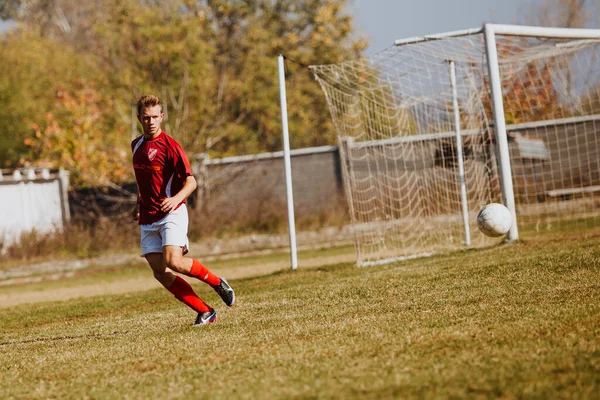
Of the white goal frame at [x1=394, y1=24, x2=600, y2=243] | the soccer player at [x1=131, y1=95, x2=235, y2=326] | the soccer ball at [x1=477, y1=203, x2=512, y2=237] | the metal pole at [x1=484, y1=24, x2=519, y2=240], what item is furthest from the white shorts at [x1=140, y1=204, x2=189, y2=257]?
the white goal frame at [x1=394, y1=24, x2=600, y2=243]

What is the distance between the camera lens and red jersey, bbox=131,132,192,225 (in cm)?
737

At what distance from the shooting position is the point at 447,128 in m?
16.5

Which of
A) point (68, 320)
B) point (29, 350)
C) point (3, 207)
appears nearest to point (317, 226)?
point (3, 207)

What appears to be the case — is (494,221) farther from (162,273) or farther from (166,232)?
(166,232)

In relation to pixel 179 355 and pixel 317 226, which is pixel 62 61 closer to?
pixel 317 226

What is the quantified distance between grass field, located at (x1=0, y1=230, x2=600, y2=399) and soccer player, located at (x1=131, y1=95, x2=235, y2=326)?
647mm

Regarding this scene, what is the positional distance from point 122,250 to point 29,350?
1561 cm

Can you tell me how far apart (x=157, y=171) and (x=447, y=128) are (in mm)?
10050

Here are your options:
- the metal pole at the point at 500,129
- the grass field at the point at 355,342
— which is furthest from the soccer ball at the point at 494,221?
the metal pole at the point at 500,129

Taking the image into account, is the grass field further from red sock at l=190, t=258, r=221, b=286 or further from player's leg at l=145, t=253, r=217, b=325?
red sock at l=190, t=258, r=221, b=286

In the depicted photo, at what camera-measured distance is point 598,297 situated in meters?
6.66

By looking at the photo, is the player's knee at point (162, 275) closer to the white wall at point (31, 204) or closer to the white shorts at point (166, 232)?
the white shorts at point (166, 232)

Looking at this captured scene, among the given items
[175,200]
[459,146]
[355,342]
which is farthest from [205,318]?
[459,146]

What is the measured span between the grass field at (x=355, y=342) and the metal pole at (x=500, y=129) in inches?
80.9
